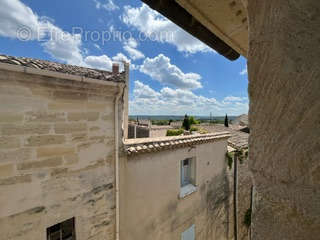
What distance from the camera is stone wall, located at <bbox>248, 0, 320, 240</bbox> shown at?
0.42 meters

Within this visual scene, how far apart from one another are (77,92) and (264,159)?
9.99ft

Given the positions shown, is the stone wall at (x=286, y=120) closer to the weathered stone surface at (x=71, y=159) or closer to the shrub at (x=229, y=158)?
the weathered stone surface at (x=71, y=159)

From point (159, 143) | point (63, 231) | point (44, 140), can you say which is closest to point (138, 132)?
point (159, 143)

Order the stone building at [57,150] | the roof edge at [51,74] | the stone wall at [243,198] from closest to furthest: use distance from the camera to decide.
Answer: the roof edge at [51,74], the stone building at [57,150], the stone wall at [243,198]

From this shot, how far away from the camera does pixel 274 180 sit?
1.55 feet

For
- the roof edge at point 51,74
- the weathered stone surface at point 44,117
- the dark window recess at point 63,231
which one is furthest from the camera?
the dark window recess at point 63,231

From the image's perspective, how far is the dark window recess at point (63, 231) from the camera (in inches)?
112

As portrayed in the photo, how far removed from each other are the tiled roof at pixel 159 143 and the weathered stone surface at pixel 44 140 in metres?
1.39

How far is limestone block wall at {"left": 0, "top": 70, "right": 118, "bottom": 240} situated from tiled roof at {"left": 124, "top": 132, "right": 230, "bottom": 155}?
28.0 inches

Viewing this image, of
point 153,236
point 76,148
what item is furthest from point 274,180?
point 153,236

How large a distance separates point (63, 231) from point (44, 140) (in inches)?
68.0

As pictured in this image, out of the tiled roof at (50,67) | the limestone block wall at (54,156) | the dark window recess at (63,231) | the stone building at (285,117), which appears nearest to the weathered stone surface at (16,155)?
the limestone block wall at (54,156)

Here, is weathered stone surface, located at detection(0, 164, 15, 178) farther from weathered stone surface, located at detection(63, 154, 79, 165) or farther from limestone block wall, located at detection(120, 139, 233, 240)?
limestone block wall, located at detection(120, 139, 233, 240)

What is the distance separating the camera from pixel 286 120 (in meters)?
0.45
